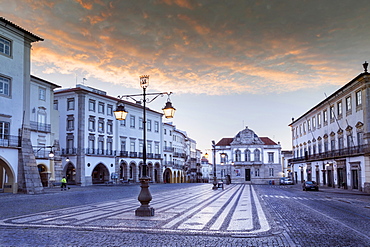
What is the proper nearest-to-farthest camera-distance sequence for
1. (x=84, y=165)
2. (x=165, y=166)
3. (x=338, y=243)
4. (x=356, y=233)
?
1. (x=338, y=243)
2. (x=356, y=233)
3. (x=84, y=165)
4. (x=165, y=166)

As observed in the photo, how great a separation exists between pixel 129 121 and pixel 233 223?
165 ft

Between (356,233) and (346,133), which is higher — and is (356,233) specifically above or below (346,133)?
below

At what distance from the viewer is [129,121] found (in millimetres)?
60938

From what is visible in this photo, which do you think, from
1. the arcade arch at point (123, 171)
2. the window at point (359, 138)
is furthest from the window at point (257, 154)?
the window at point (359, 138)

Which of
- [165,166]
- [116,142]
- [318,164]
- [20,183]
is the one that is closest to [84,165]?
[116,142]

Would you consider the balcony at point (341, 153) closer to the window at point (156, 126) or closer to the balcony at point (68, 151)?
the window at point (156, 126)

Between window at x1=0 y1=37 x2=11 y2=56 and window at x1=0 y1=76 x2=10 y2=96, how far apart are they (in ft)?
6.85

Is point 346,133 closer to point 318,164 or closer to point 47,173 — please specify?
point 318,164

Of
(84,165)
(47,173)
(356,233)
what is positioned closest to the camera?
(356,233)

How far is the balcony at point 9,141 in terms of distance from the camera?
2760cm

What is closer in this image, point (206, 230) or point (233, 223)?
point (206, 230)

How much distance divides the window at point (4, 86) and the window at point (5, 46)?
2088 mm

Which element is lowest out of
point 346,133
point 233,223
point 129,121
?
point 233,223

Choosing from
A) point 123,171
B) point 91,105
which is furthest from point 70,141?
point 123,171
